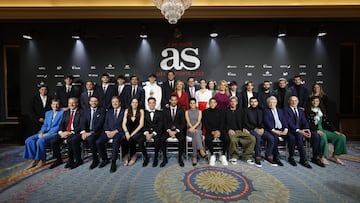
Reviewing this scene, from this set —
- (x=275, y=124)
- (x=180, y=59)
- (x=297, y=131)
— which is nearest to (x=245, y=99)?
(x=275, y=124)

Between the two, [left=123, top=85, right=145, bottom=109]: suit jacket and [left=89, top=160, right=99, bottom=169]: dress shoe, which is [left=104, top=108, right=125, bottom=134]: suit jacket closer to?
[left=89, top=160, right=99, bottom=169]: dress shoe

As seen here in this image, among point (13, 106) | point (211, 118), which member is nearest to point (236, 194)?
point (211, 118)

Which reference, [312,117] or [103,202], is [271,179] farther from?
[103,202]

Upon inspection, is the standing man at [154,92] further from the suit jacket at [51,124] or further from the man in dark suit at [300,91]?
the man in dark suit at [300,91]

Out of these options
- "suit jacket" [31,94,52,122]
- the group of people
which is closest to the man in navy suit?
the group of people

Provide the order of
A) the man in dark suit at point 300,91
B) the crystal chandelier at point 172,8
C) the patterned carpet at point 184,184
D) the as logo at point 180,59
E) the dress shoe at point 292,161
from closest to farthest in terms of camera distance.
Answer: the patterned carpet at point 184,184
the crystal chandelier at point 172,8
the dress shoe at point 292,161
the man in dark suit at point 300,91
the as logo at point 180,59

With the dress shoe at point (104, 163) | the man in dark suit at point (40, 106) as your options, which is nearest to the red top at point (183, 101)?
the dress shoe at point (104, 163)

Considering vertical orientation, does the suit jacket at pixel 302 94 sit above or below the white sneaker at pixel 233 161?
above

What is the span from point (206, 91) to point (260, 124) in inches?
53.7

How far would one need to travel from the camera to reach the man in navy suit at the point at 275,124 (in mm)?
3482

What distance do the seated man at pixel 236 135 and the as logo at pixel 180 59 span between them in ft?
5.64

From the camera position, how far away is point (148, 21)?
489 centimetres

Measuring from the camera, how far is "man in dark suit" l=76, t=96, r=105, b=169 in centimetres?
336

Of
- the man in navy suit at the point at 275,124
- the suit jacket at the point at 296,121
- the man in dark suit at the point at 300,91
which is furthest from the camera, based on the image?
the man in dark suit at the point at 300,91
